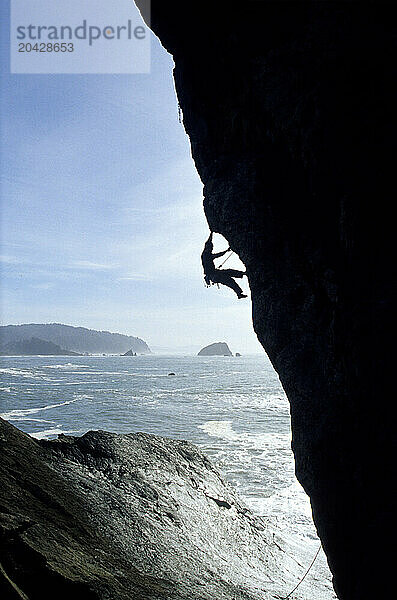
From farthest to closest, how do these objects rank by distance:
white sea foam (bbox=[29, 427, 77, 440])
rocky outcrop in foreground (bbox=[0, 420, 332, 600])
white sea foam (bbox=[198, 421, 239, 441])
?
white sea foam (bbox=[198, 421, 239, 441]) → white sea foam (bbox=[29, 427, 77, 440]) → rocky outcrop in foreground (bbox=[0, 420, 332, 600])

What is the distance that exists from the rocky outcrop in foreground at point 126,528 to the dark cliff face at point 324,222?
342cm

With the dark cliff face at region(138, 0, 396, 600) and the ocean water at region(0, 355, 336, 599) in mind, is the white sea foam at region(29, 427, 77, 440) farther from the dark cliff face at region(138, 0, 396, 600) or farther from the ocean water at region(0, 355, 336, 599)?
the dark cliff face at region(138, 0, 396, 600)

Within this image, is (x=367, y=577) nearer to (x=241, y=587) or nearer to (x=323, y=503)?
(x=323, y=503)

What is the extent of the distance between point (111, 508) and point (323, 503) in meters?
5.06

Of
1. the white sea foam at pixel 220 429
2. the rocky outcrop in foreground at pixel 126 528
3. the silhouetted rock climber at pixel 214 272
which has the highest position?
the silhouetted rock climber at pixel 214 272

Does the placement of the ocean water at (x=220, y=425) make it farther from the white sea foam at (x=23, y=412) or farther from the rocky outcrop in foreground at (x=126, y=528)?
the rocky outcrop in foreground at (x=126, y=528)

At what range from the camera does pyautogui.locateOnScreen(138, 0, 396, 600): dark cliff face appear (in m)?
5.96

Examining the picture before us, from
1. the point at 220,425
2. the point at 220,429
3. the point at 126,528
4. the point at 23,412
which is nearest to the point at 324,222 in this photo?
the point at 126,528

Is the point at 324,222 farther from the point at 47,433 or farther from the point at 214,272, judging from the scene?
the point at 47,433

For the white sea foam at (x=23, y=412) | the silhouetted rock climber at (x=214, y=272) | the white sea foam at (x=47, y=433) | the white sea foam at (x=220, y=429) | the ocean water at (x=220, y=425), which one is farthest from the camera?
the white sea foam at (x=23, y=412)

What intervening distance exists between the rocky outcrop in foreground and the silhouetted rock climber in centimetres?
591

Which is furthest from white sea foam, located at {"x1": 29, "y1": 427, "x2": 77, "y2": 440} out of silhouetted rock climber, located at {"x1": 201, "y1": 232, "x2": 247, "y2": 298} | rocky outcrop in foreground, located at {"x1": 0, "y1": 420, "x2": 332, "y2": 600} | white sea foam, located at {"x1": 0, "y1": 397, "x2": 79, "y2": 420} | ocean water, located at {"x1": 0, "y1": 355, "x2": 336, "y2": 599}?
silhouetted rock climber, located at {"x1": 201, "y1": 232, "x2": 247, "y2": 298}

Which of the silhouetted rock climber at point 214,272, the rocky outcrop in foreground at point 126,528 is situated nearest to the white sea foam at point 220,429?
the rocky outcrop in foreground at point 126,528

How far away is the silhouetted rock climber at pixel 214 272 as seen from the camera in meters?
10.0
